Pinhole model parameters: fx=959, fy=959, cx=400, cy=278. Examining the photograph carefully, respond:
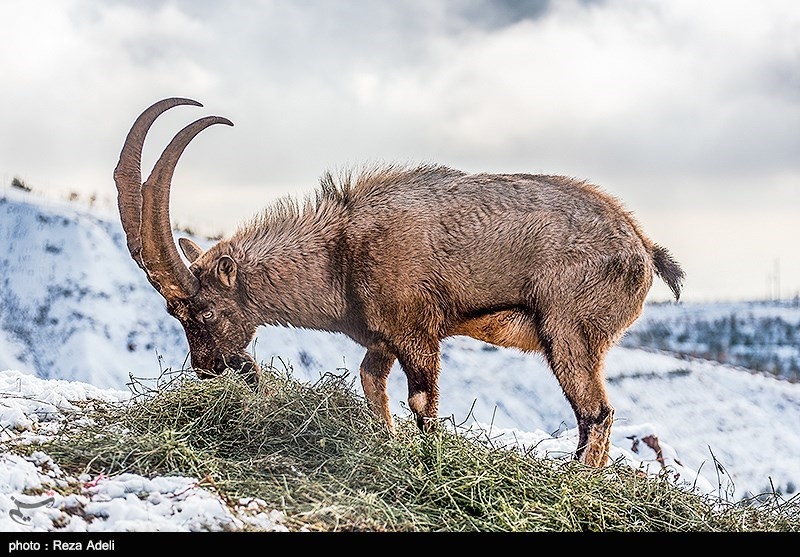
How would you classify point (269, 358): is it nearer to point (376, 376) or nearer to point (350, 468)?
point (376, 376)

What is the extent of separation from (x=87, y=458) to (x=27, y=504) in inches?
32.3

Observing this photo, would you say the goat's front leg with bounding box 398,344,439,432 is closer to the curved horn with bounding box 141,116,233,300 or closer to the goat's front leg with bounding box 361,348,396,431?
the goat's front leg with bounding box 361,348,396,431

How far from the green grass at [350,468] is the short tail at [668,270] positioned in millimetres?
1453

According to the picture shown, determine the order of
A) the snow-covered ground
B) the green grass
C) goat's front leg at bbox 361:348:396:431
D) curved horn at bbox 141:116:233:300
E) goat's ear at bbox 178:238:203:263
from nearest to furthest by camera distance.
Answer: the green grass, curved horn at bbox 141:116:233:300, goat's front leg at bbox 361:348:396:431, goat's ear at bbox 178:238:203:263, the snow-covered ground

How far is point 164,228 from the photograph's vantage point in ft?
19.7

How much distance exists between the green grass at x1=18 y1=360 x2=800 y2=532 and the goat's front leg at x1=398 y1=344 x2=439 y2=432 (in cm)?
24

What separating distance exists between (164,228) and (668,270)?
11.1ft

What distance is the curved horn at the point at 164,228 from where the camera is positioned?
236 inches

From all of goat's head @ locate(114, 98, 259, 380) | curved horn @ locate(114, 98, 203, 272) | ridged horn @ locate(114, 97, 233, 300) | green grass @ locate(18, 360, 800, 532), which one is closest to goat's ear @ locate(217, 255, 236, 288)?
goat's head @ locate(114, 98, 259, 380)

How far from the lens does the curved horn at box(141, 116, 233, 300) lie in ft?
19.7

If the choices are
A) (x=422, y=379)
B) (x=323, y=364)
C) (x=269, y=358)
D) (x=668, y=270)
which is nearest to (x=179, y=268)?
(x=422, y=379)

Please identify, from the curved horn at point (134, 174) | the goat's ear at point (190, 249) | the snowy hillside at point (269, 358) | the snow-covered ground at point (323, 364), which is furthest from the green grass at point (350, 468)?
the snowy hillside at point (269, 358)

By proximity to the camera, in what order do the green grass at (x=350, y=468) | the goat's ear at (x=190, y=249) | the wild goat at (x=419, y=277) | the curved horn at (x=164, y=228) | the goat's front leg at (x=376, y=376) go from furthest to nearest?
the goat's ear at (x=190, y=249) < the goat's front leg at (x=376, y=376) < the wild goat at (x=419, y=277) < the curved horn at (x=164, y=228) < the green grass at (x=350, y=468)

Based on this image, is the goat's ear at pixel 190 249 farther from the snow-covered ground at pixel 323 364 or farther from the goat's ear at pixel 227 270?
the snow-covered ground at pixel 323 364
